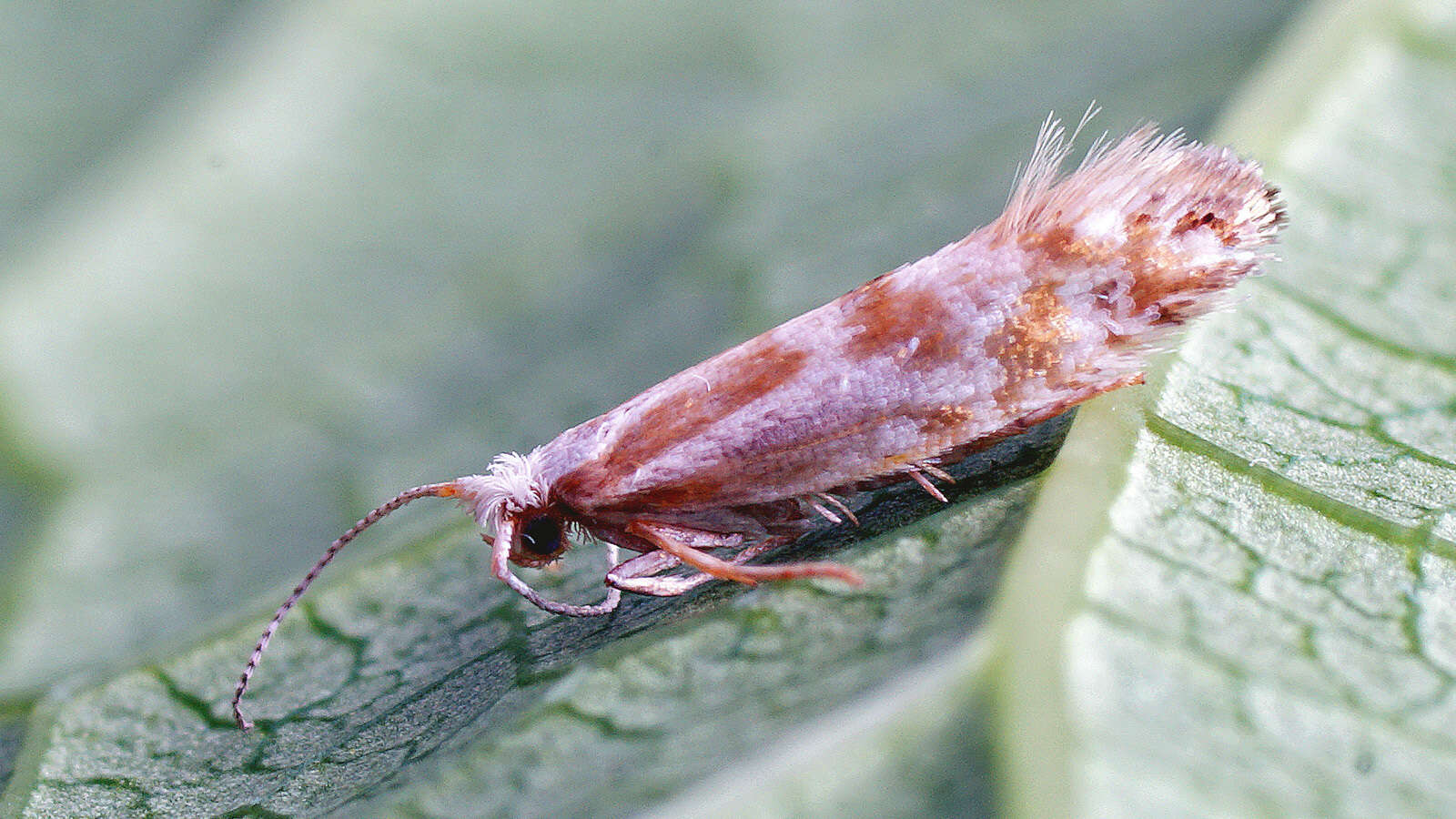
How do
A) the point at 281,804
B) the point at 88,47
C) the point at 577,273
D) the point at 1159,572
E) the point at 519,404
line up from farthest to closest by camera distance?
the point at 88,47 < the point at 577,273 < the point at 519,404 < the point at 281,804 < the point at 1159,572

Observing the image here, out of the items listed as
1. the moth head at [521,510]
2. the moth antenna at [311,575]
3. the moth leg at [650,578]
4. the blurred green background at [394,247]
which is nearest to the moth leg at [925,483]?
the moth leg at [650,578]

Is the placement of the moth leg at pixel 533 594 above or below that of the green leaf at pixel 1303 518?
above

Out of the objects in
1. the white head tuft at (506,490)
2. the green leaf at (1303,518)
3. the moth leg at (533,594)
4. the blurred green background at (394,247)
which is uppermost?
the blurred green background at (394,247)

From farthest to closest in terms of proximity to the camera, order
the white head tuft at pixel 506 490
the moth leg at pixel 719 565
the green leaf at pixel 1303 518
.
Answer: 1. the white head tuft at pixel 506 490
2. the moth leg at pixel 719 565
3. the green leaf at pixel 1303 518

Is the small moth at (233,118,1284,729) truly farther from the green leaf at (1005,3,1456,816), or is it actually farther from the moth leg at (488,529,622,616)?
the green leaf at (1005,3,1456,816)

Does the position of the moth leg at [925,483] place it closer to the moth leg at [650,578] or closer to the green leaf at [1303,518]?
the green leaf at [1303,518]

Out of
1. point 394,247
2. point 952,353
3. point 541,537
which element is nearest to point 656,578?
point 541,537

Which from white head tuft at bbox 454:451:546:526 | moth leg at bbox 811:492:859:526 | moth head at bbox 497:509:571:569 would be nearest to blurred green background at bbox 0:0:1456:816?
moth head at bbox 497:509:571:569

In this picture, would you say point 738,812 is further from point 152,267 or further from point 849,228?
point 152,267

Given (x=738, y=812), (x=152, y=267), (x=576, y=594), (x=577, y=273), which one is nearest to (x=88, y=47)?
(x=152, y=267)
